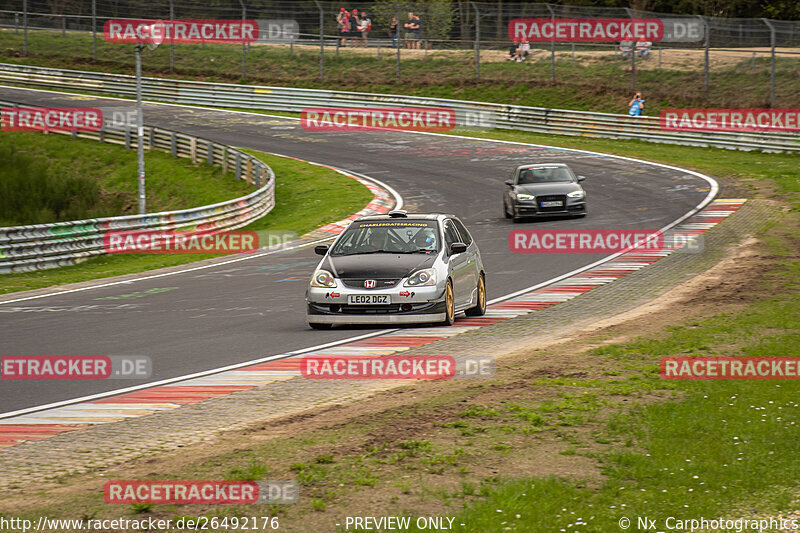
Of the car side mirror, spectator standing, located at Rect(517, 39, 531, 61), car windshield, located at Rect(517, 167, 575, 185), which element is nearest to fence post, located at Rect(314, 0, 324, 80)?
spectator standing, located at Rect(517, 39, 531, 61)

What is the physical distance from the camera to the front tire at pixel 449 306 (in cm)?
1305

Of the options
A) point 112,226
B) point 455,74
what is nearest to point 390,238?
point 112,226

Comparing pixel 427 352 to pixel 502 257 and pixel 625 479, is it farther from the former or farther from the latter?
pixel 502 257

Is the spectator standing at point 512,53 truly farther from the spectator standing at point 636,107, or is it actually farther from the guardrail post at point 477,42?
the spectator standing at point 636,107

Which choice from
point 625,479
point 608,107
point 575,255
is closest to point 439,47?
point 608,107

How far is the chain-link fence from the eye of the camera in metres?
41.8

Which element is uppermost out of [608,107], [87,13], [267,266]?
[87,13]

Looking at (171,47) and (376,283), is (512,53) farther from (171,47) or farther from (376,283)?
(376,283)

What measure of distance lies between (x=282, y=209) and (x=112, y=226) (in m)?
7.60

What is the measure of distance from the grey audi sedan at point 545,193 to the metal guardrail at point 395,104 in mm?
14796

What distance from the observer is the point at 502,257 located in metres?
20.6

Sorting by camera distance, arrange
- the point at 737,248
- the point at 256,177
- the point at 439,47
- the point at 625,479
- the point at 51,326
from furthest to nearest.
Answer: the point at 439,47, the point at 256,177, the point at 737,248, the point at 51,326, the point at 625,479

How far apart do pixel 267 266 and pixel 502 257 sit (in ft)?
16.3

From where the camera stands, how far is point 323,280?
1293 centimetres
